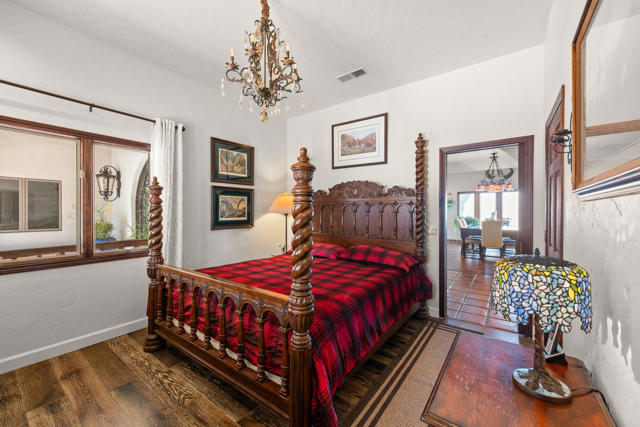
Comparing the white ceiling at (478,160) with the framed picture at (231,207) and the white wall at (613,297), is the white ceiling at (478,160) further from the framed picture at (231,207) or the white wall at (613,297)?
the white wall at (613,297)

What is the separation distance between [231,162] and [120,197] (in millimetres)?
1436

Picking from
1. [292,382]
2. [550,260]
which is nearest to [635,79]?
[550,260]

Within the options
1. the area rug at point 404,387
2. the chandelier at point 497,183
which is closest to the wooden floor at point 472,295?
the area rug at point 404,387

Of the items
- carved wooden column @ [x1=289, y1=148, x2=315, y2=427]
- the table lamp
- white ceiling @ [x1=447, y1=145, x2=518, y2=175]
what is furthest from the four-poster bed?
white ceiling @ [x1=447, y1=145, x2=518, y2=175]

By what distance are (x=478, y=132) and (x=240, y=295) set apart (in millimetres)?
3097

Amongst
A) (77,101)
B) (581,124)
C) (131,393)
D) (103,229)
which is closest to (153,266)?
(103,229)

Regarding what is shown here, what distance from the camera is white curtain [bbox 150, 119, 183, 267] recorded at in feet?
9.69

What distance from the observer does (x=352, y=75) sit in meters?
3.25

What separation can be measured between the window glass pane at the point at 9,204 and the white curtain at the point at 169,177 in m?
1.06

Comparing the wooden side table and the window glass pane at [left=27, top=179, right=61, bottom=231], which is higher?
the window glass pane at [left=27, top=179, right=61, bottom=231]

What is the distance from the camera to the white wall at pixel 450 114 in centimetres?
271

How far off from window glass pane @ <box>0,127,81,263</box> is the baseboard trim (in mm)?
812

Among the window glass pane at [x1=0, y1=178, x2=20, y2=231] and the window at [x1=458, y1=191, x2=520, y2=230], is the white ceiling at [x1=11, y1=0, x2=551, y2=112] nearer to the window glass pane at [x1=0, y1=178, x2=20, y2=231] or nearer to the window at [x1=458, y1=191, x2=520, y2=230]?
the window glass pane at [x1=0, y1=178, x2=20, y2=231]

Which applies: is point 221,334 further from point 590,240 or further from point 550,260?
point 590,240
